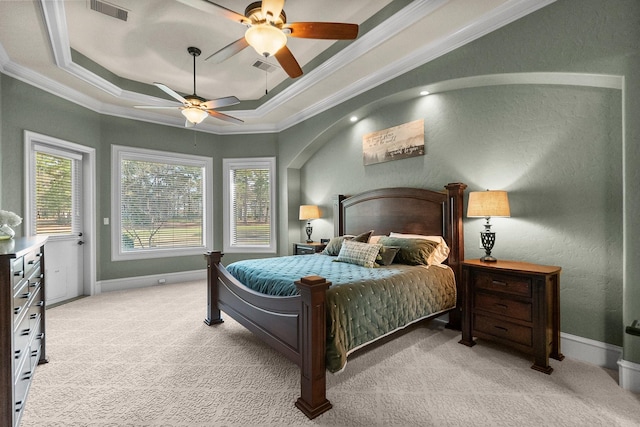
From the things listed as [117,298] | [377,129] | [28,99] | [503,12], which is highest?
[503,12]

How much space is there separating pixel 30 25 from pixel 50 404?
333 centimetres

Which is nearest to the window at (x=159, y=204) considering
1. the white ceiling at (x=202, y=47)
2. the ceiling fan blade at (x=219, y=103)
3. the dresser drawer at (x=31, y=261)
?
the white ceiling at (x=202, y=47)

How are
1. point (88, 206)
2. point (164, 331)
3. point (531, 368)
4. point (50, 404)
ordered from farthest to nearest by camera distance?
point (88, 206) < point (164, 331) < point (531, 368) < point (50, 404)

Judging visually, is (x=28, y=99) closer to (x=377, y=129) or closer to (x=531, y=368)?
(x=377, y=129)

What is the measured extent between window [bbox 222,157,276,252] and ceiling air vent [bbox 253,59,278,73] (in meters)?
1.84

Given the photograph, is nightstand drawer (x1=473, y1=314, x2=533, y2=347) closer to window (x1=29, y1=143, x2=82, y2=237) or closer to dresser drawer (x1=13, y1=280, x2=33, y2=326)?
dresser drawer (x1=13, y1=280, x2=33, y2=326)

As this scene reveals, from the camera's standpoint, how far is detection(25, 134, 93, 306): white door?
3.88 meters

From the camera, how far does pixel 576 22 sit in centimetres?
230

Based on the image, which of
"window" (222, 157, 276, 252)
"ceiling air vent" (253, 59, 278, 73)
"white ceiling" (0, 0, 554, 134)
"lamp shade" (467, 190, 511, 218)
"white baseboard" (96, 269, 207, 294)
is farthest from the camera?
"window" (222, 157, 276, 252)

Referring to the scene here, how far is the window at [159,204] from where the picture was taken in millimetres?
4977

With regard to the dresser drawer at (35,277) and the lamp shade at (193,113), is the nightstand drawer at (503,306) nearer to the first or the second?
the dresser drawer at (35,277)

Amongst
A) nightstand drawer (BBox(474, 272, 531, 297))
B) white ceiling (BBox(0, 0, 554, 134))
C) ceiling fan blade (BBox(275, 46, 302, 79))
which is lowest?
nightstand drawer (BBox(474, 272, 531, 297))

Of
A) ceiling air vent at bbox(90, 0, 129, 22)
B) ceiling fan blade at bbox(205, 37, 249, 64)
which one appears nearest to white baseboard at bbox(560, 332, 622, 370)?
ceiling fan blade at bbox(205, 37, 249, 64)

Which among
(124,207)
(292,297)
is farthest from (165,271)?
(292,297)
